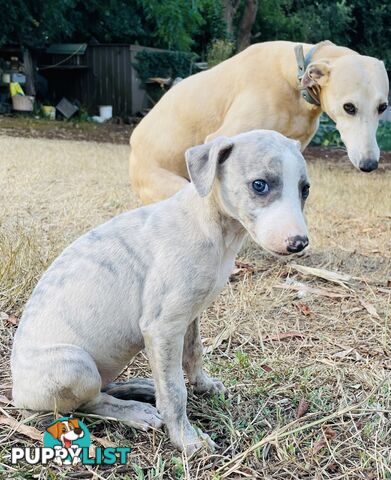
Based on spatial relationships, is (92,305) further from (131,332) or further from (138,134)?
(138,134)

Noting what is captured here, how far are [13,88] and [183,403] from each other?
17.6 meters

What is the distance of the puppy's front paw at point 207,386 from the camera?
8.39 ft

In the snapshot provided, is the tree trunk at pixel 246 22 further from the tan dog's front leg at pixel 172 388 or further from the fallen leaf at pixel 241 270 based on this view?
the tan dog's front leg at pixel 172 388

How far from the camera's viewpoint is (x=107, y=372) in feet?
7.72

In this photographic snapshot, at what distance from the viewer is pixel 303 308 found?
3.62 m

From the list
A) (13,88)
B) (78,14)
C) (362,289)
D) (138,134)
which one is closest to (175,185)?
(138,134)

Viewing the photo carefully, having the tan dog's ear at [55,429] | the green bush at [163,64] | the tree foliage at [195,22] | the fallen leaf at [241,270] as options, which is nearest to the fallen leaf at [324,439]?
the tan dog's ear at [55,429]

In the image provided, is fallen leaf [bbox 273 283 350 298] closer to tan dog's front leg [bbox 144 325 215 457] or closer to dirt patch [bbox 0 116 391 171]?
tan dog's front leg [bbox 144 325 215 457]

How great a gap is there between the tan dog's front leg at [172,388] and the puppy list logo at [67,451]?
196 millimetres

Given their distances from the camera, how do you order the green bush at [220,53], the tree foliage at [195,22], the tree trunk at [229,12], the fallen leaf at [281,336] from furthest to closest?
the tree trunk at [229,12], the tree foliage at [195,22], the green bush at [220,53], the fallen leaf at [281,336]

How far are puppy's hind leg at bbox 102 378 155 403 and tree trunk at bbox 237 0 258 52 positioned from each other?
60.0 ft

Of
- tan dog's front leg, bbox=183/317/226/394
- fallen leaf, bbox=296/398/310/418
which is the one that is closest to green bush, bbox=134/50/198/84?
tan dog's front leg, bbox=183/317/226/394

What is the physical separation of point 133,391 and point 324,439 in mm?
842

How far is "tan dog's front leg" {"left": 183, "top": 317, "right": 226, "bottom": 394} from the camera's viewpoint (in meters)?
2.55
